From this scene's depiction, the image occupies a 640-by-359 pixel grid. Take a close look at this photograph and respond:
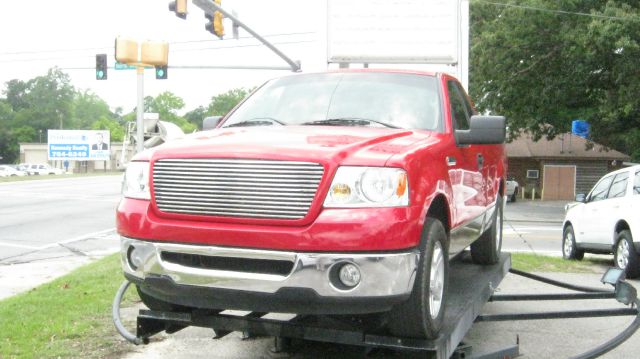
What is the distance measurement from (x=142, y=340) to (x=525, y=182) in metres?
48.9

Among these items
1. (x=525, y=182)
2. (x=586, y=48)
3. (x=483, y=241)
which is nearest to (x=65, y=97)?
(x=525, y=182)

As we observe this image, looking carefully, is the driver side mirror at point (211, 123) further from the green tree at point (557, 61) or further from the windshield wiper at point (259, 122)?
the green tree at point (557, 61)

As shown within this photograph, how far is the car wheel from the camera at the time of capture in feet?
33.8

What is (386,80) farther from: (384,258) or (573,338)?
(573,338)

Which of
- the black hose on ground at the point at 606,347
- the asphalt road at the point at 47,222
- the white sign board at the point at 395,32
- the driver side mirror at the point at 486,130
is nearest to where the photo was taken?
the black hose on ground at the point at 606,347

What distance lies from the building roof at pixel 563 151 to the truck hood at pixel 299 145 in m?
44.9

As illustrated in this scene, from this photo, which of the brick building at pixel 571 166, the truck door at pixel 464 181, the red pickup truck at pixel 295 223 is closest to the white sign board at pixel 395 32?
the truck door at pixel 464 181

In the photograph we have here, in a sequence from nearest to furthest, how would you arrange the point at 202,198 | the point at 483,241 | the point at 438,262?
the point at 202,198, the point at 438,262, the point at 483,241

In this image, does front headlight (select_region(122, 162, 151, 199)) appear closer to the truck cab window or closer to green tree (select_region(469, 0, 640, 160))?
the truck cab window

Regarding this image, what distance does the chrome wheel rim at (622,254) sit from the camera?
10539 millimetres

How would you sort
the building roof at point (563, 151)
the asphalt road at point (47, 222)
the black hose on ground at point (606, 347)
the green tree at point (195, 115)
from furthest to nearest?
the green tree at point (195, 115), the building roof at point (563, 151), the asphalt road at point (47, 222), the black hose on ground at point (606, 347)

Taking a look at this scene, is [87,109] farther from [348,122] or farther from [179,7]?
[348,122]

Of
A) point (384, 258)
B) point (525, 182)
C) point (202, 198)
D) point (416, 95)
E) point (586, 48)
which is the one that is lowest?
point (525, 182)

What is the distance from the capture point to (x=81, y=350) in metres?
5.37
